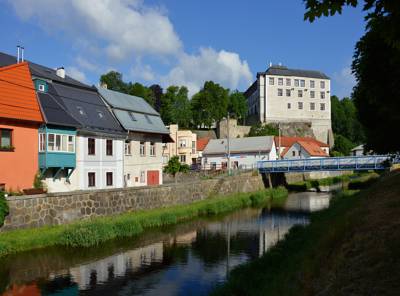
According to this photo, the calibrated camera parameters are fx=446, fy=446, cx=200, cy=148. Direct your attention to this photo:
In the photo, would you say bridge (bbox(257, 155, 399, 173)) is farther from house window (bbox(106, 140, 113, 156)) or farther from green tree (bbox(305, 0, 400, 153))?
green tree (bbox(305, 0, 400, 153))

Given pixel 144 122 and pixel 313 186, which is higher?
pixel 144 122

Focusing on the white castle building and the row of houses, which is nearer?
the row of houses

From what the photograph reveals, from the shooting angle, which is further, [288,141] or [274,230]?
[288,141]

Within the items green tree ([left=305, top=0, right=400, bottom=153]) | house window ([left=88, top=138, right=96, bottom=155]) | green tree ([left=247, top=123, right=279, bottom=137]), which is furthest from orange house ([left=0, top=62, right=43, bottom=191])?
green tree ([left=247, top=123, right=279, bottom=137])

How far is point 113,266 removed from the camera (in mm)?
20297

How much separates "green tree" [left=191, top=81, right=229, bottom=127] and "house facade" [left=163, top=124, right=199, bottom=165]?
1776 cm

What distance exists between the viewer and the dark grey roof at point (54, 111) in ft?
97.2

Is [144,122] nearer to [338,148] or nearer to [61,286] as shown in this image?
[61,286]

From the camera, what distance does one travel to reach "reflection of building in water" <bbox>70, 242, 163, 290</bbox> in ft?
59.8

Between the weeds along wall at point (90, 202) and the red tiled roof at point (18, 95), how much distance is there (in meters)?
5.46

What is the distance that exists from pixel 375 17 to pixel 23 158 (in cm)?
2563

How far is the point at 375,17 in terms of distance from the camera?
216 inches

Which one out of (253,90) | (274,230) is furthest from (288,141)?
(274,230)

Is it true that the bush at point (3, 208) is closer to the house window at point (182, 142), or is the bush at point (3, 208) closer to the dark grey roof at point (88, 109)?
the dark grey roof at point (88, 109)
